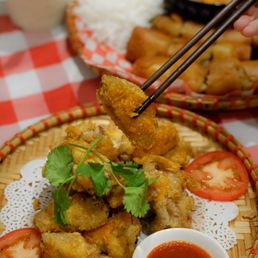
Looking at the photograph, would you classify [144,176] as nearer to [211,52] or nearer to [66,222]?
[66,222]

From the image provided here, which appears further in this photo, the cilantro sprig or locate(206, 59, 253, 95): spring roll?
locate(206, 59, 253, 95): spring roll

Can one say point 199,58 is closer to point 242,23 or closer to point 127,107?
point 242,23

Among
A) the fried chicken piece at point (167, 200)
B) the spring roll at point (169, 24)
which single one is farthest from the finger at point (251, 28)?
the spring roll at point (169, 24)

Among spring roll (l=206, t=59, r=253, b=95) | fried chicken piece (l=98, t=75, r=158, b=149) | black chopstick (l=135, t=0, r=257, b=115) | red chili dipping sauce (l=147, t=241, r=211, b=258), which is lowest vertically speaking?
red chili dipping sauce (l=147, t=241, r=211, b=258)

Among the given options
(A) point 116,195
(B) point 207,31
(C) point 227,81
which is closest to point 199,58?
(C) point 227,81

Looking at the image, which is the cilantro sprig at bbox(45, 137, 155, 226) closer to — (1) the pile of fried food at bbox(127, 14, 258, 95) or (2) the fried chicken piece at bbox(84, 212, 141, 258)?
(2) the fried chicken piece at bbox(84, 212, 141, 258)

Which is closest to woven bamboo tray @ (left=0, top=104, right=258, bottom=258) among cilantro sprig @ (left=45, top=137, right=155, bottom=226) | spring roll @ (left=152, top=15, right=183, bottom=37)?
cilantro sprig @ (left=45, top=137, right=155, bottom=226)

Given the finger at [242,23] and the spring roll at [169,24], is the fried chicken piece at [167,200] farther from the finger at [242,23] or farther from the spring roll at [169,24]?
the spring roll at [169,24]
